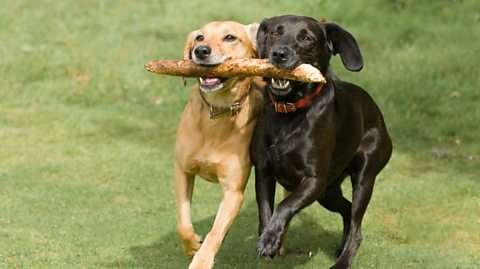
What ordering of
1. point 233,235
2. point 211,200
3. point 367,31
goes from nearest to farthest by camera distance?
point 233,235, point 211,200, point 367,31

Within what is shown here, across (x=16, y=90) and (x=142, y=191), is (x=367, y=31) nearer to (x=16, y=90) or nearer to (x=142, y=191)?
(x=16, y=90)

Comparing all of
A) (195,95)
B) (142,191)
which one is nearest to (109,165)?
(142,191)

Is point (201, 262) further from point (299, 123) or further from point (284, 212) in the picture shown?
point (299, 123)

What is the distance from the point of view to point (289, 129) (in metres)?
6.23

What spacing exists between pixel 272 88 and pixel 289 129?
311 mm

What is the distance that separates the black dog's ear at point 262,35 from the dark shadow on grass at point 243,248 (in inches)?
66.1

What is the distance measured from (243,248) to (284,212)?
5.66 ft

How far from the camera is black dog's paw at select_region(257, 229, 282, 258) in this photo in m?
5.73

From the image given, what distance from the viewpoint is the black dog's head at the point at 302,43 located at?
5.96m

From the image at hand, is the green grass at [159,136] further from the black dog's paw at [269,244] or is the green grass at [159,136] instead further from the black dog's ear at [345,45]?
the black dog's ear at [345,45]

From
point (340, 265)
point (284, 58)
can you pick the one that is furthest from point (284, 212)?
point (340, 265)

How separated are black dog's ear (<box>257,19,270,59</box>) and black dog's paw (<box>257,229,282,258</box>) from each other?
1.36 meters

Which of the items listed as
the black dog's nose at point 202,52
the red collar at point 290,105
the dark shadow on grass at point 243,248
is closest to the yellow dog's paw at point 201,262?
the dark shadow on grass at point 243,248

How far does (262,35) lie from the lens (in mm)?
6465
